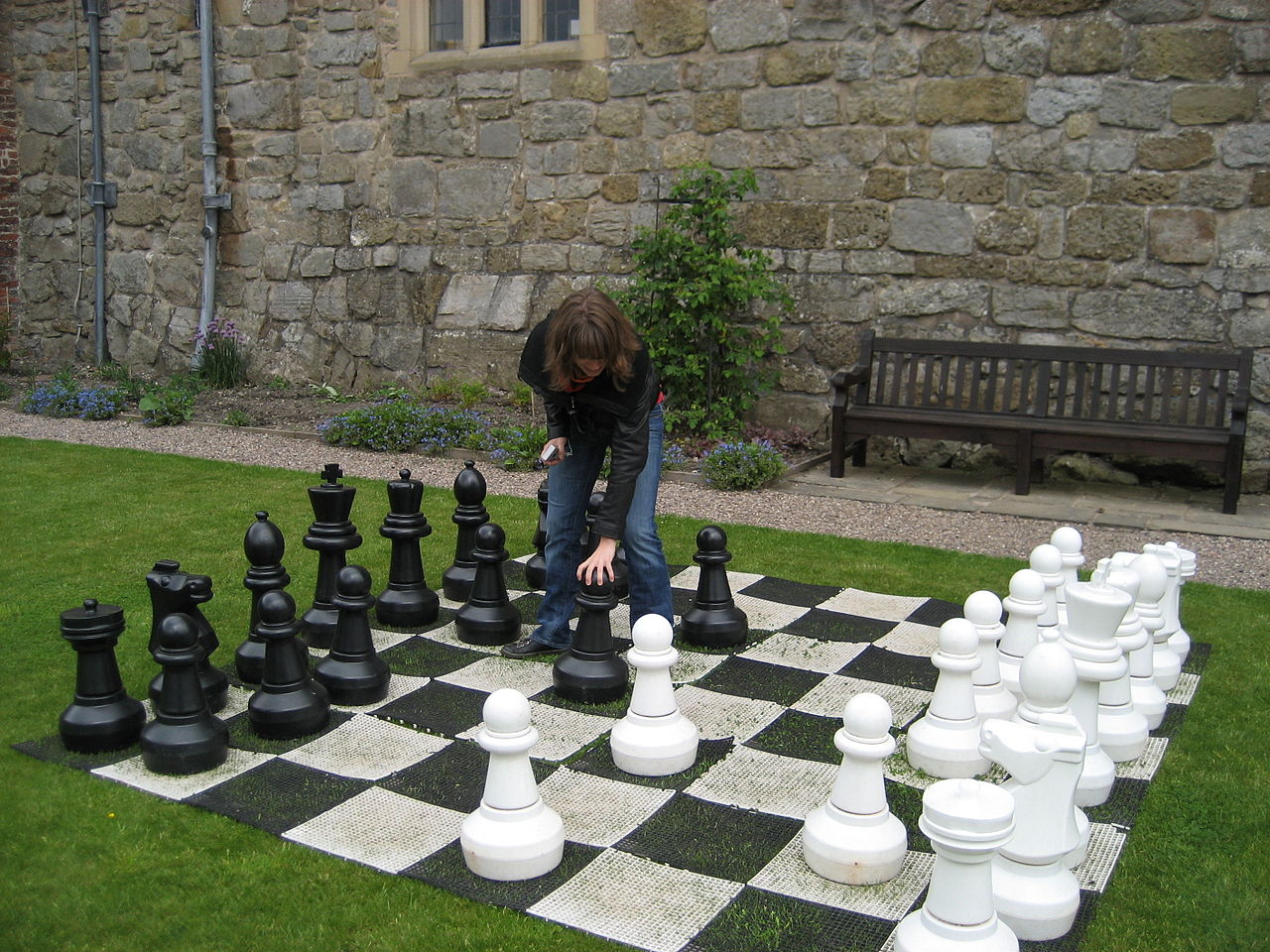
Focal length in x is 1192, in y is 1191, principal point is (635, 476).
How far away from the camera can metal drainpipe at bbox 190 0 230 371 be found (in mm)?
9578

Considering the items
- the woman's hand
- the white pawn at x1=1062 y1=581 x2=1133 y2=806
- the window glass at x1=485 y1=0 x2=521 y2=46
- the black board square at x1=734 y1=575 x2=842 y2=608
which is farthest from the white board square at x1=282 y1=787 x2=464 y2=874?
the window glass at x1=485 y1=0 x2=521 y2=46

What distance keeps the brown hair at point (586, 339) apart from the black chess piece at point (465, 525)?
2.77ft

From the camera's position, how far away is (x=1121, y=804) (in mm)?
2797

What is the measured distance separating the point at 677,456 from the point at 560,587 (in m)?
3.31

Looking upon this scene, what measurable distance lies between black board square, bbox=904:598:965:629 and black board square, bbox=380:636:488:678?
155 cm

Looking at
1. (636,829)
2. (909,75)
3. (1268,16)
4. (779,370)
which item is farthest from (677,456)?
(636,829)

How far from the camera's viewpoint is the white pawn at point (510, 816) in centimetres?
245

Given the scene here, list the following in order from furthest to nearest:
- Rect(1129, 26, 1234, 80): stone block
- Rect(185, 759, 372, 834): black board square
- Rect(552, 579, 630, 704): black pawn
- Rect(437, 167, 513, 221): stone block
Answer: Rect(437, 167, 513, 221): stone block < Rect(1129, 26, 1234, 80): stone block < Rect(552, 579, 630, 704): black pawn < Rect(185, 759, 372, 834): black board square

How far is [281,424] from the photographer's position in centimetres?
833

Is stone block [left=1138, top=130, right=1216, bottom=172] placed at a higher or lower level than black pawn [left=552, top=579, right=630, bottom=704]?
higher

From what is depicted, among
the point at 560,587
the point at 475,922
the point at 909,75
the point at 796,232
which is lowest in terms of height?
the point at 475,922

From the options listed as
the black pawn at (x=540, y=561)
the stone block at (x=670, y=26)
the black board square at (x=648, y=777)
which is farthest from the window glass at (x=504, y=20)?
the black board square at (x=648, y=777)

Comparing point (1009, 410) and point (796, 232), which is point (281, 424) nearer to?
point (796, 232)

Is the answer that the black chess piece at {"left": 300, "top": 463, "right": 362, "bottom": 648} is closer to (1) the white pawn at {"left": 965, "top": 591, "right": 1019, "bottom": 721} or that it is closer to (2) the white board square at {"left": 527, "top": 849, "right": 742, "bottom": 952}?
(2) the white board square at {"left": 527, "top": 849, "right": 742, "bottom": 952}
